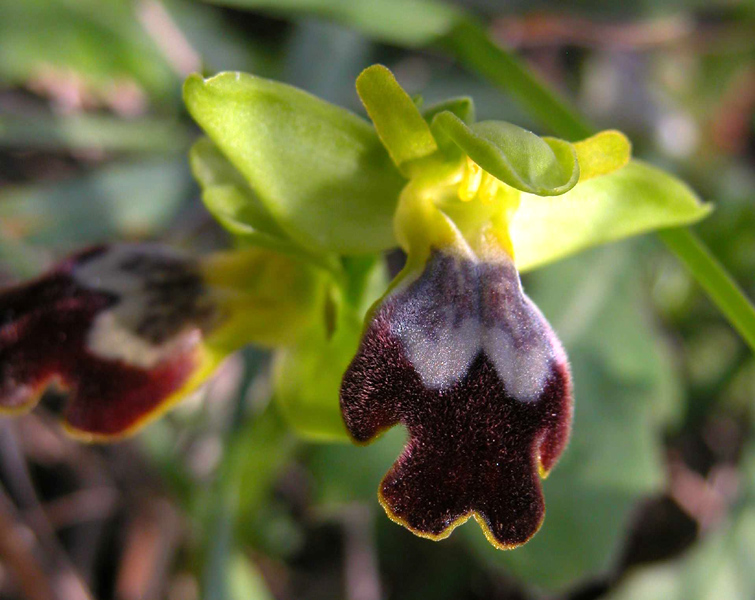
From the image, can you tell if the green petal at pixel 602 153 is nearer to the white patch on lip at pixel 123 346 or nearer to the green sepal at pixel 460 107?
the green sepal at pixel 460 107

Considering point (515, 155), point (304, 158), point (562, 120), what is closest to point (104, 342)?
point (304, 158)

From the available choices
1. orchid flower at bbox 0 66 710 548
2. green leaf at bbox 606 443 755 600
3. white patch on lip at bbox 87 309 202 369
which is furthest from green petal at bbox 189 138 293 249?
green leaf at bbox 606 443 755 600

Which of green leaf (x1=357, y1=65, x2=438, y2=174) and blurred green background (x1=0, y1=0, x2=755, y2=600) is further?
blurred green background (x1=0, y1=0, x2=755, y2=600)

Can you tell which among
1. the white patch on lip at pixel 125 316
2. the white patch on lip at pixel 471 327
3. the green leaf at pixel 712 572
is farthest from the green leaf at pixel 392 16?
the green leaf at pixel 712 572

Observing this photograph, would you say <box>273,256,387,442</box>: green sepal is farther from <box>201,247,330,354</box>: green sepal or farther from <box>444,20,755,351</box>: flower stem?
<box>444,20,755,351</box>: flower stem

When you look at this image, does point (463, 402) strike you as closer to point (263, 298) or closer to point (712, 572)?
point (263, 298)

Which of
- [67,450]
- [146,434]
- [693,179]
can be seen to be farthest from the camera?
[693,179]

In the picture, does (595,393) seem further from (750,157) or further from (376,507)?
(750,157)

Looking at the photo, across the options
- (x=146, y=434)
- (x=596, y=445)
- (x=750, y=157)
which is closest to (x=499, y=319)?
(x=596, y=445)
